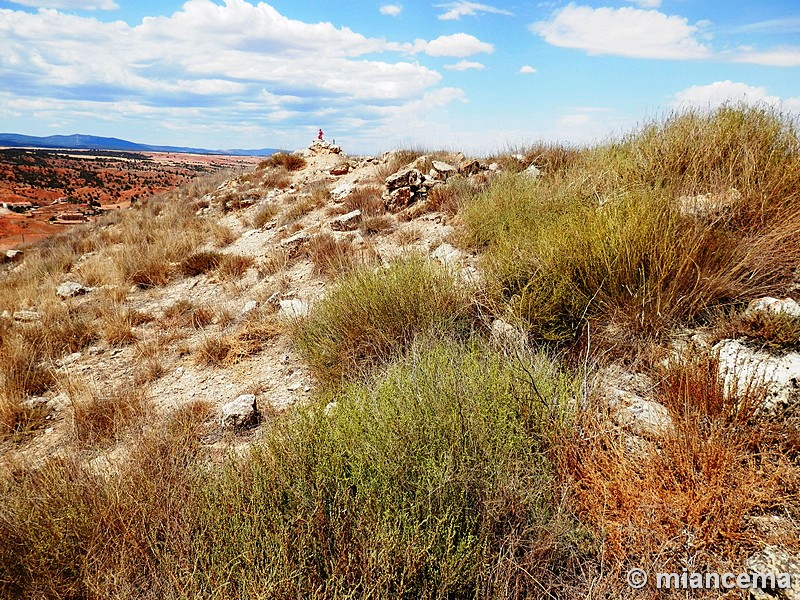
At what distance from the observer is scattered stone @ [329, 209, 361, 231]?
7.43m

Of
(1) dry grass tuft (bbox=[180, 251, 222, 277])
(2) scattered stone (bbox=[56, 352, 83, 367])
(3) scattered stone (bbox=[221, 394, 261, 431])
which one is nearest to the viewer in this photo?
(3) scattered stone (bbox=[221, 394, 261, 431])

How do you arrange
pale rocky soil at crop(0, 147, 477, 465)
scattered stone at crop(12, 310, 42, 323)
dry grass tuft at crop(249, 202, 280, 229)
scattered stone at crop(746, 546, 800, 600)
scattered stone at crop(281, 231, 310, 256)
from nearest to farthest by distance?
scattered stone at crop(746, 546, 800, 600) < pale rocky soil at crop(0, 147, 477, 465) < scattered stone at crop(12, 310, 42, 323) < scattered stone at crop(281, 231, 310, 256) < dry grass tuft at crop(249, 202, 280, 229)

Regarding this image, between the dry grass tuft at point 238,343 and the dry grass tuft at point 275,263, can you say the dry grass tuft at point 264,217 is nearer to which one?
the dry grass tuft at point 275,263

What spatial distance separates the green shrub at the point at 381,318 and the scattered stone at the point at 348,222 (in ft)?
12.7

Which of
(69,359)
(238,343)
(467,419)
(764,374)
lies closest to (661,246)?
(764,374)

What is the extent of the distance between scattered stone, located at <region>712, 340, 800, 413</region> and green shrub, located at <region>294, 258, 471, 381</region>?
5.63 ft

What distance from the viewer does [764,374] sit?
1.99 metres

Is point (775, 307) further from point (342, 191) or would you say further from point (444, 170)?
point (342, 191)

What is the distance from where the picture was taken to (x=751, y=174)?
3709mm

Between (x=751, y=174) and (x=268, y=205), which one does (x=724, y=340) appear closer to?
(x=751, y=174)

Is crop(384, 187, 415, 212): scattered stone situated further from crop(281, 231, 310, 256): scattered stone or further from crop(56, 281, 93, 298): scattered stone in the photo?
crop(56, 281, 93, 298): scattered stone

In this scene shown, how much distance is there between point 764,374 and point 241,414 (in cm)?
324

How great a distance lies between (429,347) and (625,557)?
1.66m

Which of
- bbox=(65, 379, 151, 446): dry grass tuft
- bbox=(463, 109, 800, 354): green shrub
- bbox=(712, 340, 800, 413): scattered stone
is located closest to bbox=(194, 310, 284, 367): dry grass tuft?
bbox=(65, 379, 151, 446): dry grass tuft
